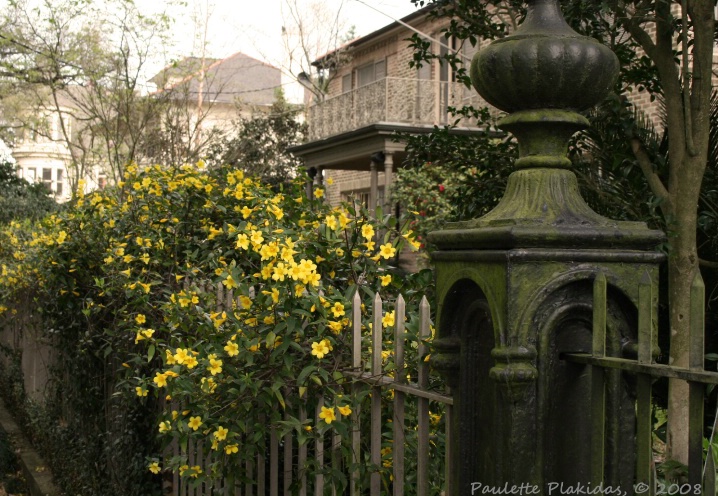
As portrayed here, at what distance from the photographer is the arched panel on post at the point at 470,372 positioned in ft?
7.64

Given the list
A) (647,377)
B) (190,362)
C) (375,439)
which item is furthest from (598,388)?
(190,362)

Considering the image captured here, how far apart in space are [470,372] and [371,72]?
24016 mm

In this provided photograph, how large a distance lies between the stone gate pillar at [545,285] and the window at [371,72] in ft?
73.7

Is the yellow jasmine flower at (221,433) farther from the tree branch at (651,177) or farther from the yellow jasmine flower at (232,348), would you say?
the tree branch at (651,177)

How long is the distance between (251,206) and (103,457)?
7.14 ft

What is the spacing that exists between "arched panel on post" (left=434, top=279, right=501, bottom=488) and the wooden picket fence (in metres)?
0.09

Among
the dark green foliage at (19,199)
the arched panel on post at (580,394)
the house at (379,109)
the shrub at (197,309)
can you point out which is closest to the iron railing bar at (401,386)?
the shrub at (197,309)

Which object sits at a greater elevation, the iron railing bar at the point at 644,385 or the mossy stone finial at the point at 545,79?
the mossy stone finial at the point at 545,79

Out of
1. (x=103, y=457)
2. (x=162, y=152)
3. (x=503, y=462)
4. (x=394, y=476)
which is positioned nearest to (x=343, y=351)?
(x=394, y=476)

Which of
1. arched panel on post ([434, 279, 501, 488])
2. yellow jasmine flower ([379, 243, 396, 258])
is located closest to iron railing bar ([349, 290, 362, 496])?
yellow jasmine flower ([379, 243, 396, 258])

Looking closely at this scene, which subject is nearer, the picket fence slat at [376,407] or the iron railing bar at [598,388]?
the iron railing bar at [598,388]

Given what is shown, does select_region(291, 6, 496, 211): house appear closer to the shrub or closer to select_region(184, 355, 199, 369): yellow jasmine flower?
the shrub

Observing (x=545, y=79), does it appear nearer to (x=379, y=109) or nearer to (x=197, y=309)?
(x=197, y=309)

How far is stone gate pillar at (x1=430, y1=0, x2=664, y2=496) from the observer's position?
212cm
